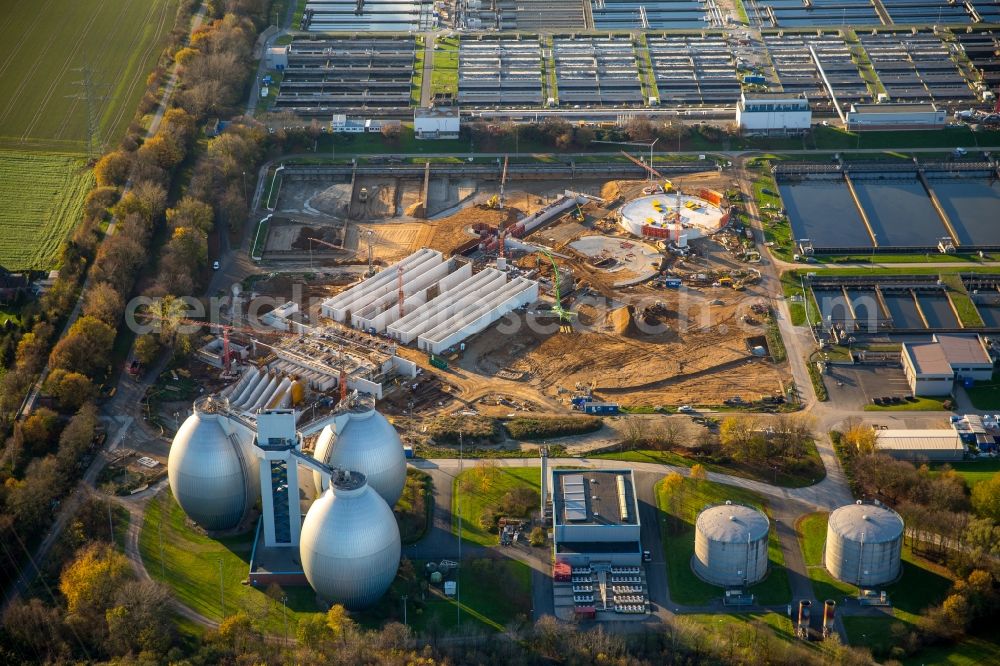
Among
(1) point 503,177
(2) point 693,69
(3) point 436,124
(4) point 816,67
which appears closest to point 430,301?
(1) point 503,177

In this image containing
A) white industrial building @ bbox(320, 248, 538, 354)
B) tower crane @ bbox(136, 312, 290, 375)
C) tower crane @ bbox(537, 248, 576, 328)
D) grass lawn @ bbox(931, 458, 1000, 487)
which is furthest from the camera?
tower crane @ bbox(537, 248, 576, 328)

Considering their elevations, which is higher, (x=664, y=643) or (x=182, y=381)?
(x=182, y=381)

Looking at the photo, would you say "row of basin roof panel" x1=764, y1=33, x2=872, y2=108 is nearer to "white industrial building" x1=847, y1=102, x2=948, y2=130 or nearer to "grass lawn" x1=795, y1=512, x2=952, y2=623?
"white industrial building" x1=847, y1=102, x2=948, y2=130

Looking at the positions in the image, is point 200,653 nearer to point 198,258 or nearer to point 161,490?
point 161,490

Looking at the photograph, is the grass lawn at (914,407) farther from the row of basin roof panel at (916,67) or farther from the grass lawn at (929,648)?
the row of basin roof panel at (916,67)

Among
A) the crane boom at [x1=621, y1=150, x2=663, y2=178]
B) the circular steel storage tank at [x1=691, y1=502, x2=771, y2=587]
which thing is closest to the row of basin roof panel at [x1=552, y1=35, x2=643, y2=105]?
the crane boom at [x1=621, y1=150, x2=663, y2=178]

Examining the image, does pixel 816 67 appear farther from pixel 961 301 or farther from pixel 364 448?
pixel 364 448

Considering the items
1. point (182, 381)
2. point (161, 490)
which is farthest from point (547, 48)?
point (161, 490)

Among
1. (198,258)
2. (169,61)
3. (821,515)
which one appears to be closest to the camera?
(821,515)
